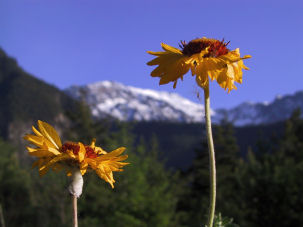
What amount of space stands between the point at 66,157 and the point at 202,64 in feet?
2.28

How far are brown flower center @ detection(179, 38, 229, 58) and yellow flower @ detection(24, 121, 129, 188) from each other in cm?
58

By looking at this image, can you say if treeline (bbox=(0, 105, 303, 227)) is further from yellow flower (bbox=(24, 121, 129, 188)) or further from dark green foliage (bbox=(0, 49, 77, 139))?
dark green foliage (bbox=(0, 49, 77, 139))

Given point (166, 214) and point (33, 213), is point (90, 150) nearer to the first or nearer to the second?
point (166, 214)

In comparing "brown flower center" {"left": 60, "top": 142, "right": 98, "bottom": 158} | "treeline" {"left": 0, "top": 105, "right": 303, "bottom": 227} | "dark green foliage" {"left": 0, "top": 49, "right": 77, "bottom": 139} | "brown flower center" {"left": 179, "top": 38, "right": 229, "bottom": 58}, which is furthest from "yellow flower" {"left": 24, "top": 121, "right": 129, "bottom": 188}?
"dark green foliage" {"left": 0, "top": 49, "right": 77, "bottom": 139}

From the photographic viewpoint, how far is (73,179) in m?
1.35

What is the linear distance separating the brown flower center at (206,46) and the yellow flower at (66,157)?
578 millimetres

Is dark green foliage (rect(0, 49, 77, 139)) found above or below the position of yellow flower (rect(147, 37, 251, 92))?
above

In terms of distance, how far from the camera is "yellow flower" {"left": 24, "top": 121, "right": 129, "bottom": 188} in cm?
141

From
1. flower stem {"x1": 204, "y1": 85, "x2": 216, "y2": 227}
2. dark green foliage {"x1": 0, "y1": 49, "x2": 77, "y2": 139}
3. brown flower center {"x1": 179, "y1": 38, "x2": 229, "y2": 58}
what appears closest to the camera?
flower stem {"x1": 204, "y1": 85, "x2": 216, "y2": 227}

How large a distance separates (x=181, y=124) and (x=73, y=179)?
135 metres

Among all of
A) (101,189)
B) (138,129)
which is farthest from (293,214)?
(138,129)

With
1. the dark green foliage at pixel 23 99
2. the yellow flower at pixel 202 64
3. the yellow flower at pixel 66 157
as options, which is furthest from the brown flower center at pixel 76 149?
the dark green foliage at pixel 23 99

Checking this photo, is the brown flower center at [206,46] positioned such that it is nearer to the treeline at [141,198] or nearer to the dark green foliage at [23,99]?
the treeline at [141,198]

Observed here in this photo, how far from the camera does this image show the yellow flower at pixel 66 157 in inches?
55.4
